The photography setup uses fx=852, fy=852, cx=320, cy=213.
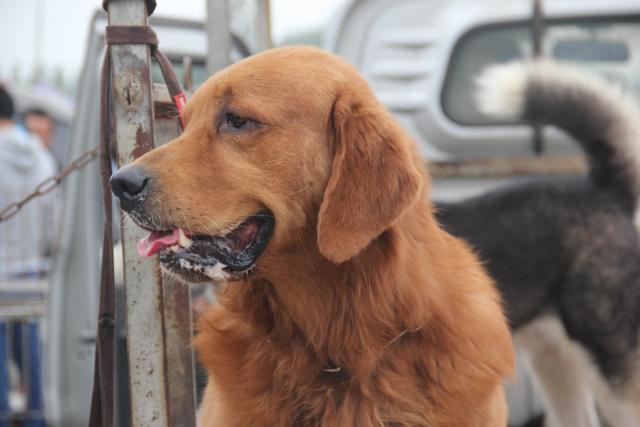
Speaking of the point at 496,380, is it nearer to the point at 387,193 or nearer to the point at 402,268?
the point at 402,268

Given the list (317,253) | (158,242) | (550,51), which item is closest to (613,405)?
(550,51)

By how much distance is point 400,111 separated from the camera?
494 cm

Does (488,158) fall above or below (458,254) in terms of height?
below

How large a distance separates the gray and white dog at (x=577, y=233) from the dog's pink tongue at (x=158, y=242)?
90.4 inches

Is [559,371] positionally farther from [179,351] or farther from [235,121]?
[235,121]

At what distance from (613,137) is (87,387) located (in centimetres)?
332

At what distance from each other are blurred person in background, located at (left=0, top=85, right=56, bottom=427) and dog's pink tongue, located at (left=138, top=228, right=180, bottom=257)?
3887 mm

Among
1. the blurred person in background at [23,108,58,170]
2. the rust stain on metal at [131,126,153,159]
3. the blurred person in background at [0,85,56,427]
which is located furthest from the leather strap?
the blurred person in background at [23,108,58,170]

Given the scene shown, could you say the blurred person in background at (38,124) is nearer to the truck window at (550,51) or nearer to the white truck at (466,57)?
the white truck at (466,57)

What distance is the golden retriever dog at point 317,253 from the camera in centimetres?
239

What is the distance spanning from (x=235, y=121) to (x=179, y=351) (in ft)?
2.78

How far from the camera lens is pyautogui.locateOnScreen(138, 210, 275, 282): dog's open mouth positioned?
7.82ft

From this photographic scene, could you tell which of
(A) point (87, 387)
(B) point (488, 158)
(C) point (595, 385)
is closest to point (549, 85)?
(B) point (488, 158)

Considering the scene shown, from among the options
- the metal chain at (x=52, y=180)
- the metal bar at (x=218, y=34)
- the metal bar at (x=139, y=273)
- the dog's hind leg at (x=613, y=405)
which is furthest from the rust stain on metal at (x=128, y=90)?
the dog's hind leg at (x=613, y=405)
